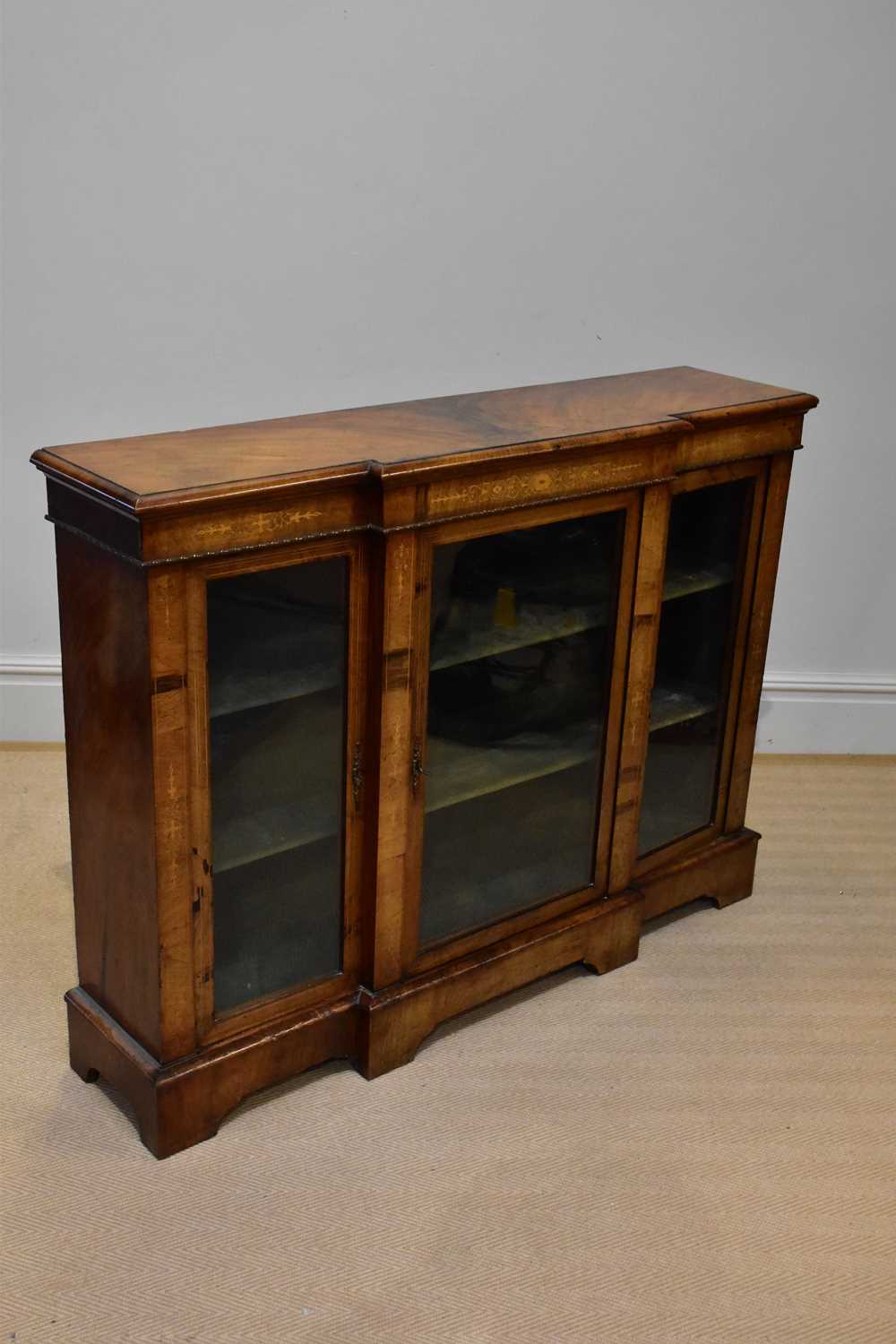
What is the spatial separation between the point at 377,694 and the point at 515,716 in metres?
0.39

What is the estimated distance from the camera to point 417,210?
11.7 feet

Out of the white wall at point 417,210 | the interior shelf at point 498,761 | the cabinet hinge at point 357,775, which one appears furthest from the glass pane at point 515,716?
the white wall at point 417,210

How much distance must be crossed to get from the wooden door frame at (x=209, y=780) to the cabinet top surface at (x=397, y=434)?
0.43ft

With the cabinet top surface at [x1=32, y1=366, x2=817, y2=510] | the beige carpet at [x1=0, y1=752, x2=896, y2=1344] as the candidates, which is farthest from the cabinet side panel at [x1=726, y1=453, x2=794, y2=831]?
the beige carpet at [x1=0, y1=752, x2=896, y2=1344]

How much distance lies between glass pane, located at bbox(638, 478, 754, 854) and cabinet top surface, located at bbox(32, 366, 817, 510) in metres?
0.21

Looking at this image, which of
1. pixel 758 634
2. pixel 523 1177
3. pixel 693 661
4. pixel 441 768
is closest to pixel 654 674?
pixel 693 661

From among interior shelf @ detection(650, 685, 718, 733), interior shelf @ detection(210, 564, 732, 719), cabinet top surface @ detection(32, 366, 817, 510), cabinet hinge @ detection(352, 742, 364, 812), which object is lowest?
interior shelf @ detection(650, 685, 718, 733)

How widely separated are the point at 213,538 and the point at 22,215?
1.64m

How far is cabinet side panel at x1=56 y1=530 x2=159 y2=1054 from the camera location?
89.0 inches

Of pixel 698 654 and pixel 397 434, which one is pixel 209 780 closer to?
pixel 397 434

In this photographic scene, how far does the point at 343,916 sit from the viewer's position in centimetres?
265

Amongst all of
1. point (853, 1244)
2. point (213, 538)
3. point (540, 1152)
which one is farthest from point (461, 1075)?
point (213, 538)

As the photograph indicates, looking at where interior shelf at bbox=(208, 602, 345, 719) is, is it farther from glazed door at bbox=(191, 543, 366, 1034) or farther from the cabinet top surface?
the cabinet top surface

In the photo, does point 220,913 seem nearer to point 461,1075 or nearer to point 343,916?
point 343,916
